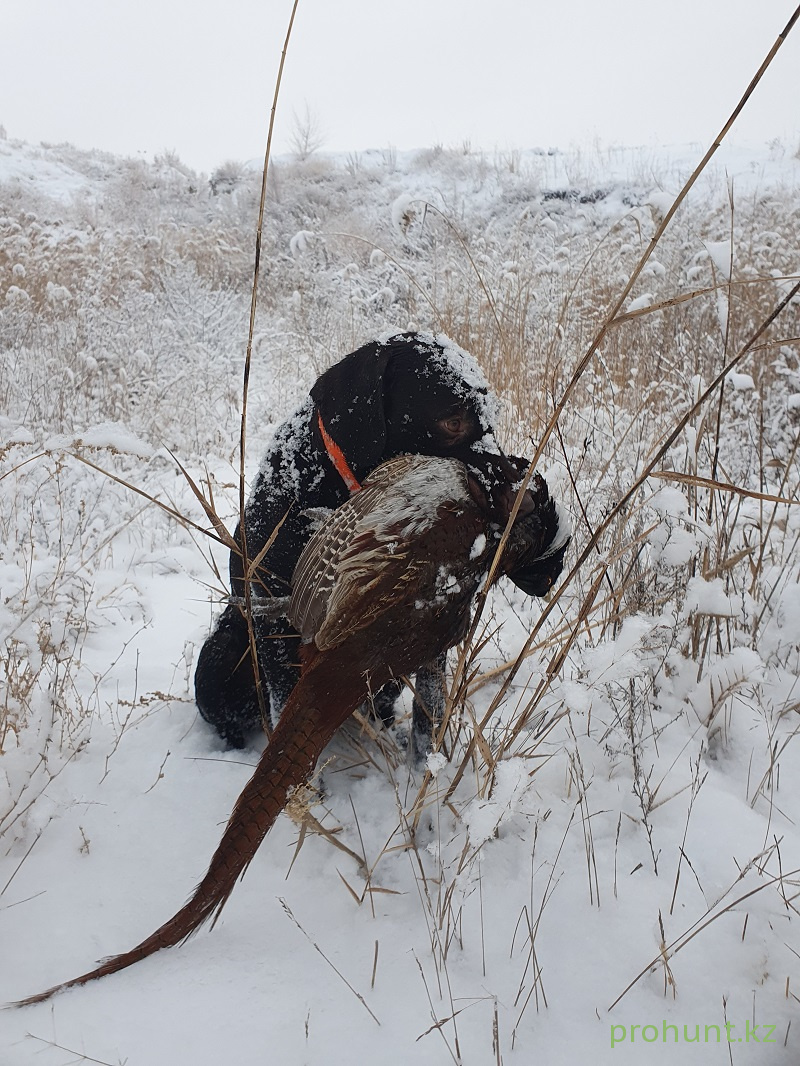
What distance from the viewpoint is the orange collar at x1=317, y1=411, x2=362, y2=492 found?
139 centimetres

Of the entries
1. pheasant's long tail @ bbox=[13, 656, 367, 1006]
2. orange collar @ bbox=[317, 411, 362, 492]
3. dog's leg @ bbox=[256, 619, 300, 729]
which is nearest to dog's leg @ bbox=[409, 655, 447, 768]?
dog's leg @ bbox=[256, 619, 300, 729]

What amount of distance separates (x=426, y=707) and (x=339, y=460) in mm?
622

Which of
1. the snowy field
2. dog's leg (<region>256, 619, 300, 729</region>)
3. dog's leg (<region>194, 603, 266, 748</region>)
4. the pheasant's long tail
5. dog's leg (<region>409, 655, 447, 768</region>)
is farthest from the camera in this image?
dog's leg (<region>194, 603, 266, 748</region>)

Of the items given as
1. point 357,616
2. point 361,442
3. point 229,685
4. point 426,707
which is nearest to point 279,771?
point 357,616

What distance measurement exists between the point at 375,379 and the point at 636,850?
1.15 metres

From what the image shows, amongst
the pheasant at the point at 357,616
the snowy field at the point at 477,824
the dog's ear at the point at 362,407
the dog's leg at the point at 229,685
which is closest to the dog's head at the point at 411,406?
the dog's ear at the point at 362,407

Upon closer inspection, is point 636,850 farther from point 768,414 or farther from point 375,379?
point 768,414

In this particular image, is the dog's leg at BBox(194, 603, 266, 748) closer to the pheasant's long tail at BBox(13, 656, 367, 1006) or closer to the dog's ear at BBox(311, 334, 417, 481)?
the dog's ear at BBox(311, 334, 417, 481)

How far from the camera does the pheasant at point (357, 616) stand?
2.96 ft

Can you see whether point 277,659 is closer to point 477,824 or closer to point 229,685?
point 229,685

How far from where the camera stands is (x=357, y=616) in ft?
2.98

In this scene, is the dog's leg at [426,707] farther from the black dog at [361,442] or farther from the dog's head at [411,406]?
the dog's head at [411,406]

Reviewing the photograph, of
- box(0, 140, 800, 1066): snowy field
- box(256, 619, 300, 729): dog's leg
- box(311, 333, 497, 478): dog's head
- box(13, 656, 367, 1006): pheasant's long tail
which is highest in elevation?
box(311, 333, 497, 478): dog's head

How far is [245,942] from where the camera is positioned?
115 centimetres
